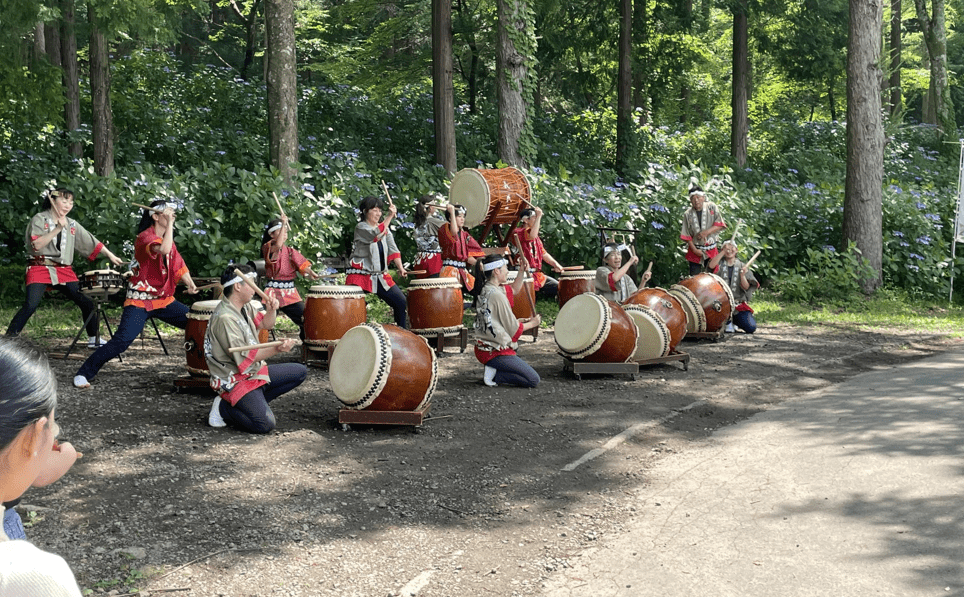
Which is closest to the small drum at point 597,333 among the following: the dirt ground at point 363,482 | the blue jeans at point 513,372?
the dirt ground at point 363,482

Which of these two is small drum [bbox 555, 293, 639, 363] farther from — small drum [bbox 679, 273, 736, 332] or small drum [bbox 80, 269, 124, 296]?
small drum [bbox 80, 269, 124, 296]

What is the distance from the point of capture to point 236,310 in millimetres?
6562

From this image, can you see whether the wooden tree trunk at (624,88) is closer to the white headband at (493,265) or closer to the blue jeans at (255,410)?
the white headband at (493,265)

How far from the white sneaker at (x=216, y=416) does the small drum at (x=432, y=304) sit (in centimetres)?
319

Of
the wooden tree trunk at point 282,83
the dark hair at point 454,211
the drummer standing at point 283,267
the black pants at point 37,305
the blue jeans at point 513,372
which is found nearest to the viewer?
the blue jeans at point 513,372

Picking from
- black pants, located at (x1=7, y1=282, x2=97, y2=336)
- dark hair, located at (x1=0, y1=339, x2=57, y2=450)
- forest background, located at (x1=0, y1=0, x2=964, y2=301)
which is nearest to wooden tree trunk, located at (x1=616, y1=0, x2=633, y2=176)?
forest background, located at (x1=0, y1=0, x2=964, y2=301)

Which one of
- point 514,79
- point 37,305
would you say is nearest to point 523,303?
point 37,305

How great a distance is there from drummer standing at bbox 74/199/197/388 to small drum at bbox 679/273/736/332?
5.48 meters

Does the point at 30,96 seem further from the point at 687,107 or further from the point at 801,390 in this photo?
the point at 687,107

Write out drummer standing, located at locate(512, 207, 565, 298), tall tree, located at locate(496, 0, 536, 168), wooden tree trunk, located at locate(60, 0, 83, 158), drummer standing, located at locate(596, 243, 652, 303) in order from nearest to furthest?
drummer standing, located at locate(596, 243, 652, 303) → drummer standing, located at locate(512, 207, 565, 298) → wooden tree trunk, located at locate(60, 0, 83, 158) → tall tree, located at locate(496, 0, 536, 168)

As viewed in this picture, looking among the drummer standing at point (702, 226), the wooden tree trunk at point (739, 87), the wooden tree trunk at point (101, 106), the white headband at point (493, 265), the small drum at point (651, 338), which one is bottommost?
the small drum at point (651, 338)

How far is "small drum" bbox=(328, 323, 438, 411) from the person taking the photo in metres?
6.60

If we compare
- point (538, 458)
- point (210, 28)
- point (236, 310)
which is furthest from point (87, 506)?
point (210, 28)

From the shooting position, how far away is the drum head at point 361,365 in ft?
21.6
